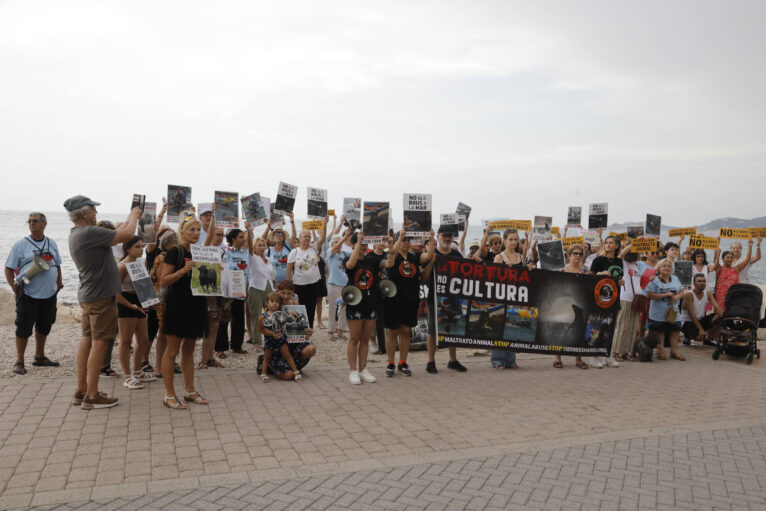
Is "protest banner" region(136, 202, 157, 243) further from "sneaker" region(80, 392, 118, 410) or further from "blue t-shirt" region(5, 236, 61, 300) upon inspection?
"sneaker" region(80, 392, 118, 410)

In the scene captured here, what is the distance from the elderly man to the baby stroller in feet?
35.7

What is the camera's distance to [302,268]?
10.1m

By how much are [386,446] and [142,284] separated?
3413mm

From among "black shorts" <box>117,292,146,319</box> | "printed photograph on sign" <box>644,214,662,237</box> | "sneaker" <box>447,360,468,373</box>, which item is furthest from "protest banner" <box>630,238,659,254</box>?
"black shorts" <box>117,292,146,319</box>

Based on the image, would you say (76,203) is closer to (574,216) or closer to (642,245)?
(642,245)

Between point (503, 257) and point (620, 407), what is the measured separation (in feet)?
9.45

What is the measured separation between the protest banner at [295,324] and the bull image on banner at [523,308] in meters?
1.96

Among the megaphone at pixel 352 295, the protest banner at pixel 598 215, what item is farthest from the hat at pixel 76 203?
the protest banner at pixel 598 215

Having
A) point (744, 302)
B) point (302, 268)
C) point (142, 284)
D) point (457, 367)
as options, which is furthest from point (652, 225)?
point (142, 284)

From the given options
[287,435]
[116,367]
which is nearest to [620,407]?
[287,435]

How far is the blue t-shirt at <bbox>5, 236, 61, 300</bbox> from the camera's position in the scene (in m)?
7.49

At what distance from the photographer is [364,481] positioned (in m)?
4.38

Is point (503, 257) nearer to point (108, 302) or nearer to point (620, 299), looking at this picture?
point (620, 299)

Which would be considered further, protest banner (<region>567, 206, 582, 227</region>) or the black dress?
protest banner (<region>567, 206, 582, 227</region>)
